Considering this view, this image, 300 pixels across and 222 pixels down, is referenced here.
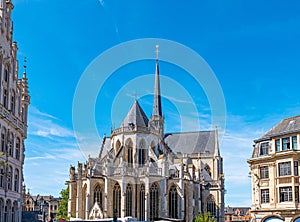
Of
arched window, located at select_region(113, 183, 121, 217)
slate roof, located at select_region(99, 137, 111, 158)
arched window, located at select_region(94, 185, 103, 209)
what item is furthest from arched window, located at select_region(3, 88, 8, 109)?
slate roof, located at select_region(99, 137, 111, 158)

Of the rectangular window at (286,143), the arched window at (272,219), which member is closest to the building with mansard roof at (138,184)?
the arched window at (272,219)

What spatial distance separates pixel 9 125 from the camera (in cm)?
3581

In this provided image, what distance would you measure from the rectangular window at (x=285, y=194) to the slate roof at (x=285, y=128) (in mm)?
5770

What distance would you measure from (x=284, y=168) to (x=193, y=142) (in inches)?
2460

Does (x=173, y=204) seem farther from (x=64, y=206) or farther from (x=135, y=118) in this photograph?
(x=64, y=206)

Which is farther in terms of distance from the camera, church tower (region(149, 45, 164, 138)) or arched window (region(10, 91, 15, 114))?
church tower (region(149, 45, 164, 138))

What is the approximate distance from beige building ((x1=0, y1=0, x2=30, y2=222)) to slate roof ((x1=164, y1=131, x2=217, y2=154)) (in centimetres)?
6780

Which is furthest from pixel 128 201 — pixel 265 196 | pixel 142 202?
pixel 265 196

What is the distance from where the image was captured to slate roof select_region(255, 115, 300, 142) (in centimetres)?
4359

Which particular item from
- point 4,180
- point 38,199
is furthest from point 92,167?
point 38,199

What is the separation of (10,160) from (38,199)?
111067 mm

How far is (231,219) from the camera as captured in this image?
135 meters

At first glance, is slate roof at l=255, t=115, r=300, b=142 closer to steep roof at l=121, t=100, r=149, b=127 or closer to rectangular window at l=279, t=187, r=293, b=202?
rectangular window at l=279, t=187, r=293, b=202

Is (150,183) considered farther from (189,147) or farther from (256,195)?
(189,147)
